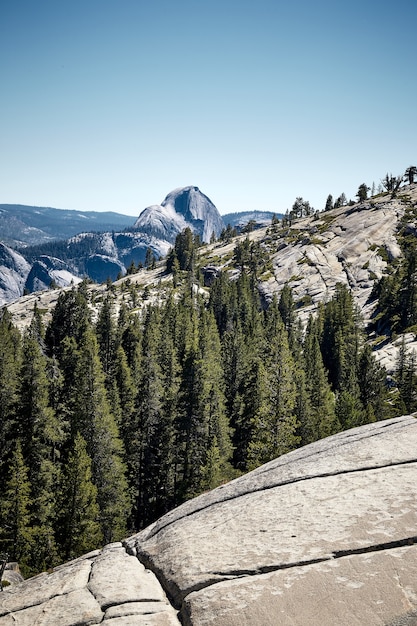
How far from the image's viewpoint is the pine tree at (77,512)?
104 ft

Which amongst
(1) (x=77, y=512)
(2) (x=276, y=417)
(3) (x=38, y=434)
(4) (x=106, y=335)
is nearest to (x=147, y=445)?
(3) (x=38, y=434)

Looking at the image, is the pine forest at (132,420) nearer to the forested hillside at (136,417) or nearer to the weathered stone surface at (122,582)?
the forested hillside at (136,417)

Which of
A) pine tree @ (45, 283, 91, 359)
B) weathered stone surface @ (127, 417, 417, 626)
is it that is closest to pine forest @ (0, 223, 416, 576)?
pine tree @ (45, 283, 91, 359)

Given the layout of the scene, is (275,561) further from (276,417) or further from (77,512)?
(77,512)

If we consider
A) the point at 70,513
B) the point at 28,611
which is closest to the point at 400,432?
the point at 28,611

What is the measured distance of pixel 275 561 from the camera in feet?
28.7

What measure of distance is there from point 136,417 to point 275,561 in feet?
142

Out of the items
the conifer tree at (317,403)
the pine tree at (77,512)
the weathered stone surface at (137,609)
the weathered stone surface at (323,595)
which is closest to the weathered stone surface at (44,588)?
the weathered stone surface at (137,609)

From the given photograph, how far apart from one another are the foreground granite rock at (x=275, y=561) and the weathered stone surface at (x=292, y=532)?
3 centimetres

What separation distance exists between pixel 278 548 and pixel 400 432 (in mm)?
6301

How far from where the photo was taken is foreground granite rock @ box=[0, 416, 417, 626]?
24.8 ft

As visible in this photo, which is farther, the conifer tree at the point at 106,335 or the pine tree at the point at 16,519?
the conifer tree at the point at 106,335

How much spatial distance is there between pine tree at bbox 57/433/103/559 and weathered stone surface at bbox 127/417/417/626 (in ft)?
70.7

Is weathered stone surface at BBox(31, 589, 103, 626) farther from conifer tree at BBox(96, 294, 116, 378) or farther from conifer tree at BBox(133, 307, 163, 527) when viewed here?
conifer tree at BBox(96, 294, 116, 378)
